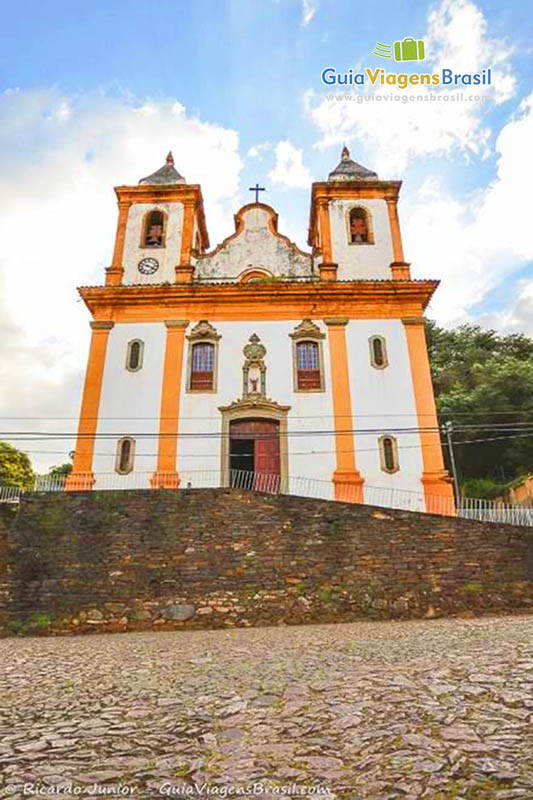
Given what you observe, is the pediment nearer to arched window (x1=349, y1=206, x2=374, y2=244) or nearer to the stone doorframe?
arched window (x1=349, y1=206, x2=374, y2=244)

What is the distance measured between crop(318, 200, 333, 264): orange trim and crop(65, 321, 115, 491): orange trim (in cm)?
832

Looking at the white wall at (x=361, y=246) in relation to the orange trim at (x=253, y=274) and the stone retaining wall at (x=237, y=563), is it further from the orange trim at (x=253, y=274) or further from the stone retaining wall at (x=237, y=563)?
the stone retaining wall at (x=237, y=563)

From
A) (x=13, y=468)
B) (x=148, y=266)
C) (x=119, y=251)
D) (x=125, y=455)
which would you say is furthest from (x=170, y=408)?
(x=13, y=468)

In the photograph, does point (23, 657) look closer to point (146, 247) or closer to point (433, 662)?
point (433, 662)

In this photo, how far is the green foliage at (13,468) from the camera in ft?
90.3

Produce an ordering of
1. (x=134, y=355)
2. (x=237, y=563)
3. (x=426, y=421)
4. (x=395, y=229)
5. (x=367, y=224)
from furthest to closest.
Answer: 1. (x=367, y=224)
2. (x=395, y=229)
3. (x=134, y=355)
4. (x=426, y=421)
5. (x=237, y=563)

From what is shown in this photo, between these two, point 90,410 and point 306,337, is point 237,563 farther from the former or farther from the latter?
point 306,337

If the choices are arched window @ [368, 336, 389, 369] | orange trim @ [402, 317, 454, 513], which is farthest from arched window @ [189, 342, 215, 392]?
orange trim @ [402, 317, 454, 513]

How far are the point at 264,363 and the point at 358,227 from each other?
24.3 ft

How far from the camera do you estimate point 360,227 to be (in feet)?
61.8

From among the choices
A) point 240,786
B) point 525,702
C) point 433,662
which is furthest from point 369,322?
point 240,786

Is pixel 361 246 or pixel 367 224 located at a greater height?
pixel 367 224

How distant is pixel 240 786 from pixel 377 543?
27.3ft

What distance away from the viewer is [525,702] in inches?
111
